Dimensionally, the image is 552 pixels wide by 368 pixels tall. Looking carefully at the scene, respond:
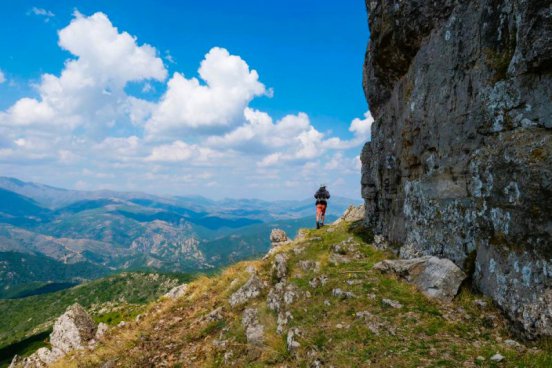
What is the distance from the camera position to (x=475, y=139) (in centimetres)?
1305

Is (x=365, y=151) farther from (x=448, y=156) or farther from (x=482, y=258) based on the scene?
(x=482, y=258)

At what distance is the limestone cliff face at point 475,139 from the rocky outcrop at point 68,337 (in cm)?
2133

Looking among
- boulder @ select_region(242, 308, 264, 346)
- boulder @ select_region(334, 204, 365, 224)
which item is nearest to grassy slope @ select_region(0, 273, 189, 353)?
boulder @ select_region(334, 204, 365, 224)

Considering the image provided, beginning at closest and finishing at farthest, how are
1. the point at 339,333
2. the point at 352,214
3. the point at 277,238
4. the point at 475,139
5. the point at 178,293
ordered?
the point at 339,333 < the point at 475,139 < the point at 178,293 < the point at 352,214 < the point at 277,238

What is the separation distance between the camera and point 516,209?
9.99m

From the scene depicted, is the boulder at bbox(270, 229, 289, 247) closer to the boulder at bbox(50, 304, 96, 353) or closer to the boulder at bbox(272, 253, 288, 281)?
the boulder at bbox(272, 253, 288, 281)

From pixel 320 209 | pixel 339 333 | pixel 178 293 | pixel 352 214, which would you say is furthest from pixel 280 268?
pixel 352 214

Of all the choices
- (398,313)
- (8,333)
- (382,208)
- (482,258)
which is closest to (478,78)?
(482,258)

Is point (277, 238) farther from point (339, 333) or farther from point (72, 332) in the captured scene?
point (339, 333)

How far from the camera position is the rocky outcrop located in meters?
21.5

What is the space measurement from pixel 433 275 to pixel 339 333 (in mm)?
4673

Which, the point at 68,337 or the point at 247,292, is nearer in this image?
the point at 247,292

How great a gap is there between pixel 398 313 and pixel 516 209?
528cm

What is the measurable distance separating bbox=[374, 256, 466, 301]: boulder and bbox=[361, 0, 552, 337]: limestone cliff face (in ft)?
2.08
